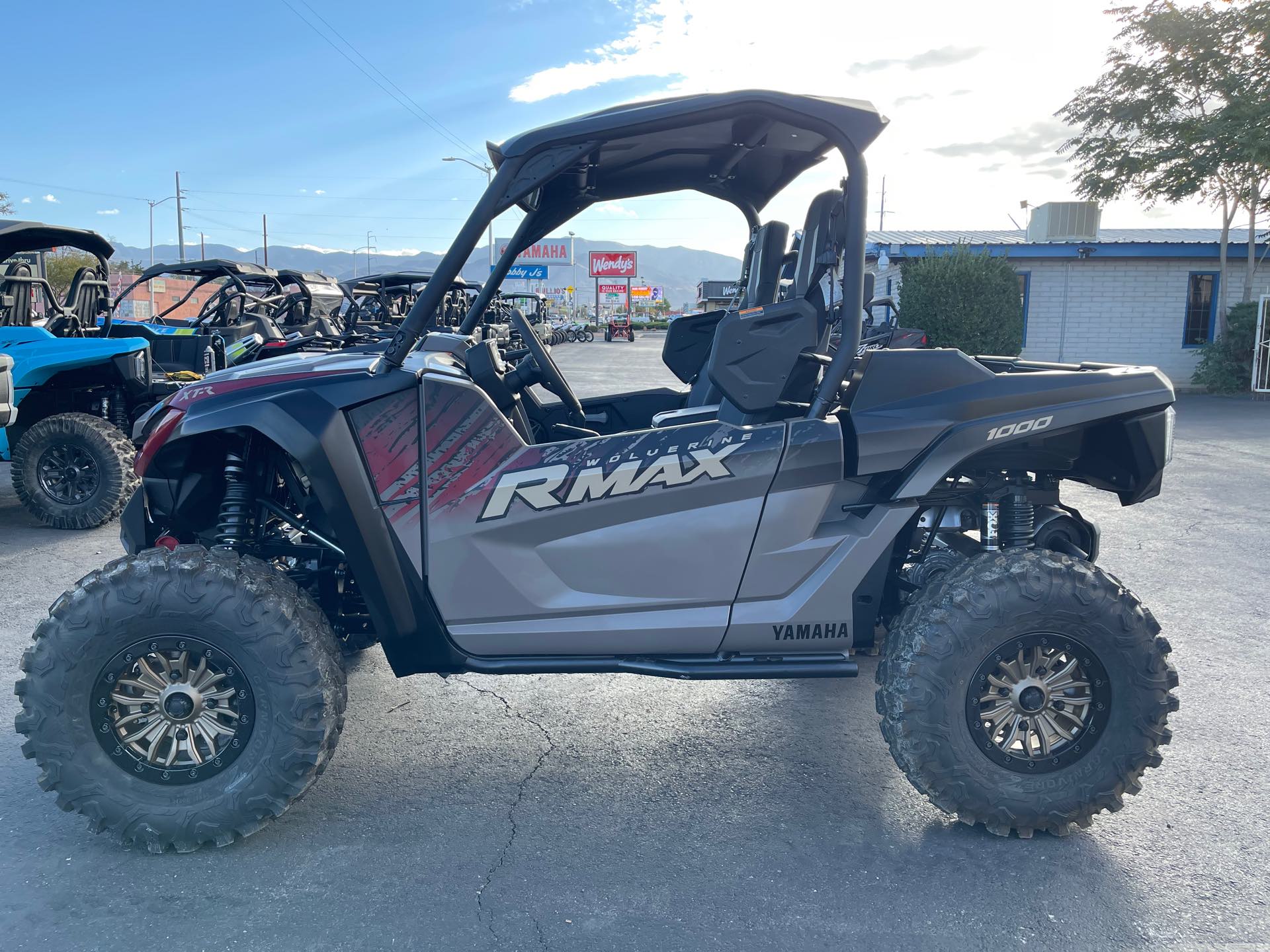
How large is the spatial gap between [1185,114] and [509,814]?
2239cm

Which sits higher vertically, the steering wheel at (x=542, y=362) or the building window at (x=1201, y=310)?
the building window at (x=1201, y=310)

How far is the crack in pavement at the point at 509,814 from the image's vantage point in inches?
101

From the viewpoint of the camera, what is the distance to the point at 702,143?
11.7 feet

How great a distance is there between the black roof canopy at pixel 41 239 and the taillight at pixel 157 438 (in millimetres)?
5391

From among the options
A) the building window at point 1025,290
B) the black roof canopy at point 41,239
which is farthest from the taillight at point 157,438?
the building window at point 1025,290

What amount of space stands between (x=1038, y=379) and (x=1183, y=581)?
3.69 metres

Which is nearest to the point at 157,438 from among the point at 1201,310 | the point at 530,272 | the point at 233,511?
the point at 233,511

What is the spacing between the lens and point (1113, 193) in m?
21.1

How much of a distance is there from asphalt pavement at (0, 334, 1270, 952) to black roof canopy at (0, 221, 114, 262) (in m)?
4.51

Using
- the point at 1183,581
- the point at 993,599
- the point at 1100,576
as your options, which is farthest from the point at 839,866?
the point at 1183,581

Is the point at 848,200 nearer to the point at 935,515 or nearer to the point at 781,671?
the point at 935,515

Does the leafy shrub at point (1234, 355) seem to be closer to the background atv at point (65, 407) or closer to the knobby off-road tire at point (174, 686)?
the background atv at point (65, 407)

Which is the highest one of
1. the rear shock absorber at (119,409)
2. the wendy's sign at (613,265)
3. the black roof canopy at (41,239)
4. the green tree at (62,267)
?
the wendy's sign at (613,265)

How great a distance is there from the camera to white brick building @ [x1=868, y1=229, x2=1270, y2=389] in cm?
2198
